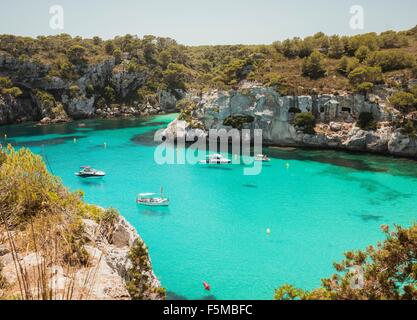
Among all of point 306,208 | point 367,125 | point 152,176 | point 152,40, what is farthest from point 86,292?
point 152,40

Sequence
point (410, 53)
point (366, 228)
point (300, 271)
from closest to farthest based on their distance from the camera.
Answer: point (300, 271), point (366, 228), point (410, 53)

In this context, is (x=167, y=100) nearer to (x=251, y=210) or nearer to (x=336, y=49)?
(x=336, y=49)

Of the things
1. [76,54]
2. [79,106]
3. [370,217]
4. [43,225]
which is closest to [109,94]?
[79,106]

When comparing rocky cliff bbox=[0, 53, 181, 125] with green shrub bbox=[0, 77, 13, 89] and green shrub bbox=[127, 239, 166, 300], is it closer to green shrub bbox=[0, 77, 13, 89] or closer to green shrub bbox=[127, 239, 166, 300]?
green shrub bbox=[0, 77, 13, 89]

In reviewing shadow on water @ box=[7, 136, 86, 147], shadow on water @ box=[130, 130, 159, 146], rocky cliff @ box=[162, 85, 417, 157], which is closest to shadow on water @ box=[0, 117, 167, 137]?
shadow on water @ box=[7, 136, 86, 147]

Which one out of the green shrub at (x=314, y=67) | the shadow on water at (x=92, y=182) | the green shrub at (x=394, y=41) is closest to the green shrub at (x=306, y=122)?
the green shrub at (x=314, y=67)
